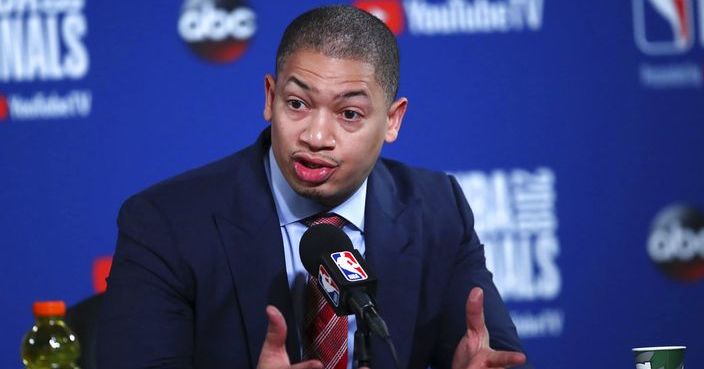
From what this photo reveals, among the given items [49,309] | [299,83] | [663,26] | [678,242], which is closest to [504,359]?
[299,83]

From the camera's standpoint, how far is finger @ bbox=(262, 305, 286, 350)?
6.35 feet

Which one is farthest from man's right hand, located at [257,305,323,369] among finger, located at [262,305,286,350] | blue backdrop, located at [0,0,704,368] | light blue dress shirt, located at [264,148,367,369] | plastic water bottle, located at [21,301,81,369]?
blue backdrop, located at [0,0,704,368]

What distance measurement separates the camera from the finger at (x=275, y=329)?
6.35 ft

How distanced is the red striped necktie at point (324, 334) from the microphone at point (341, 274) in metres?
0.29

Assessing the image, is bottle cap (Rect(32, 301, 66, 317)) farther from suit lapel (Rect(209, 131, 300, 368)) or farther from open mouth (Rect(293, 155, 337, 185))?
open mouth (Rect(293, 155, 337, 185))

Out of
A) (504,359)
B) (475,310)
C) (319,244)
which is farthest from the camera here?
(475,310)

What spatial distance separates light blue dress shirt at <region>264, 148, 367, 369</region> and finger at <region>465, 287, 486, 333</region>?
10.2 inches

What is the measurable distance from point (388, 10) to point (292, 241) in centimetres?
137

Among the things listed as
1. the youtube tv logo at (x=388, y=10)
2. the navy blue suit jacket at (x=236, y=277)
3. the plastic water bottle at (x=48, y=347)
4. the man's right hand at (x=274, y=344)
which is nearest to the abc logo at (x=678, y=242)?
the youtube tv logo at (x=388, y=10)

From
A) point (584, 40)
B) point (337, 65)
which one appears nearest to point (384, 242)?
point (337, 65)

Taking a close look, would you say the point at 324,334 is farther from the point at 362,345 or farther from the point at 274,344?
the point at 362,345

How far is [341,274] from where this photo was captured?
1801 millimetres

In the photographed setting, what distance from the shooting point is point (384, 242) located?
7.91 ft

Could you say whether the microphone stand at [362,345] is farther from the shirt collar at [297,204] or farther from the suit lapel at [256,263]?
the shirt collar at [297,204]
